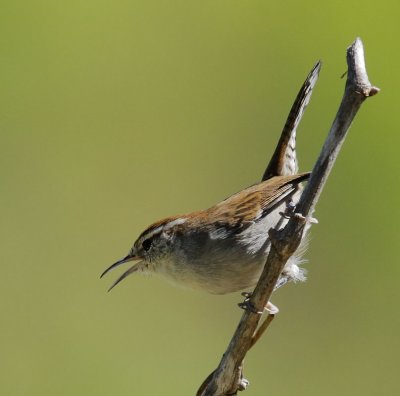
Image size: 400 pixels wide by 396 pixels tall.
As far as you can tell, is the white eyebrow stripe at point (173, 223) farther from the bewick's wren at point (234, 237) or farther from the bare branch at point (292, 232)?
the bare branch at point (292, 232)

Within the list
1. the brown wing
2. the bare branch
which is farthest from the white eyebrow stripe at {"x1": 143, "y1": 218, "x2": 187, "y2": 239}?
the bare branch

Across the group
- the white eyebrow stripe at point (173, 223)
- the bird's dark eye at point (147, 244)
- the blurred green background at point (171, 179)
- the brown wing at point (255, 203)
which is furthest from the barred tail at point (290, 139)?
the blurred green background at point (171, 179)

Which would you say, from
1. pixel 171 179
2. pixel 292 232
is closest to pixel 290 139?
pixel 292 232

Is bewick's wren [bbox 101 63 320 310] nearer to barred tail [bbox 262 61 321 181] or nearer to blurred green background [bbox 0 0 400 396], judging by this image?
barred tail [bbox 262 61 321 181]

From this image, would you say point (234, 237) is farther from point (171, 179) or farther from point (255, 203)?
point (171, 179)

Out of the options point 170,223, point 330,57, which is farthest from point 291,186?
point 330,57

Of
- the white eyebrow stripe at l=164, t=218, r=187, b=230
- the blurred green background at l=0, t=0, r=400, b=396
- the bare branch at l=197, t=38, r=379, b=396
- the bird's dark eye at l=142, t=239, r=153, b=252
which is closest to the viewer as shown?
the bare branch at l=197, t=38, r=379, b=396

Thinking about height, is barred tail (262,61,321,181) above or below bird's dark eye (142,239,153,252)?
above
